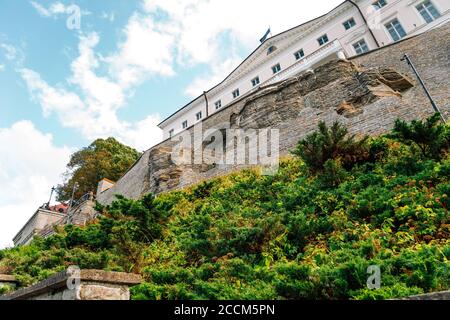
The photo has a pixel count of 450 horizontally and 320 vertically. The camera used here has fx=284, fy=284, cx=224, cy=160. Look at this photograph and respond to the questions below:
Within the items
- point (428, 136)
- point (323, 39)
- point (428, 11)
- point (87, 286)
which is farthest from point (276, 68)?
point (87, 286)

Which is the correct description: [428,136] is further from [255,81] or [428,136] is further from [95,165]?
[95,165]

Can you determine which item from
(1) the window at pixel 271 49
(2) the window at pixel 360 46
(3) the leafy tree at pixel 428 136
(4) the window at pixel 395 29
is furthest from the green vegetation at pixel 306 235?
(1) the window at pixel 271 49

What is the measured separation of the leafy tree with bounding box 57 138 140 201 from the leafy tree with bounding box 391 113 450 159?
29243 mm

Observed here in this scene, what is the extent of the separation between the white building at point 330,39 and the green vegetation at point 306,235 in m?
12.4

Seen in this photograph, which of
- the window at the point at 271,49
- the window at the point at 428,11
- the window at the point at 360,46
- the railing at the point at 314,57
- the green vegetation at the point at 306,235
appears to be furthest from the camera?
the window at the point at 271,49

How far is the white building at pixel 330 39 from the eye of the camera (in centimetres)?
2144

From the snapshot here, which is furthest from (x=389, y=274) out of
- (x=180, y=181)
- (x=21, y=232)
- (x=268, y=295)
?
(x=21, y=232)

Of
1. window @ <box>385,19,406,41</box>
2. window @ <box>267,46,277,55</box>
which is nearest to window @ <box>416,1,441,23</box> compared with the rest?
window @ <box>385,19,406,41</box>

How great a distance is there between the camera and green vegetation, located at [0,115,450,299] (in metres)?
3.59

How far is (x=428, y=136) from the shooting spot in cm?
685

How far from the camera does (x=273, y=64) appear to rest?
27344mm

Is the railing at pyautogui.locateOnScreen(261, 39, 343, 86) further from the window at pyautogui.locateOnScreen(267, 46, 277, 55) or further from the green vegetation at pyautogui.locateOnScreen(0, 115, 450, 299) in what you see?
the green vegetation at pyautogui.locateOnScreen(0, 115, 450, 299)

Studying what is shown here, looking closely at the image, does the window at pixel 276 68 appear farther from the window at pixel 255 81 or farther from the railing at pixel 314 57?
the railing at pixel 314 57

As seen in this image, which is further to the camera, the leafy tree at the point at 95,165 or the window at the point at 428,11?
the leafy tree at the point at 95,165
